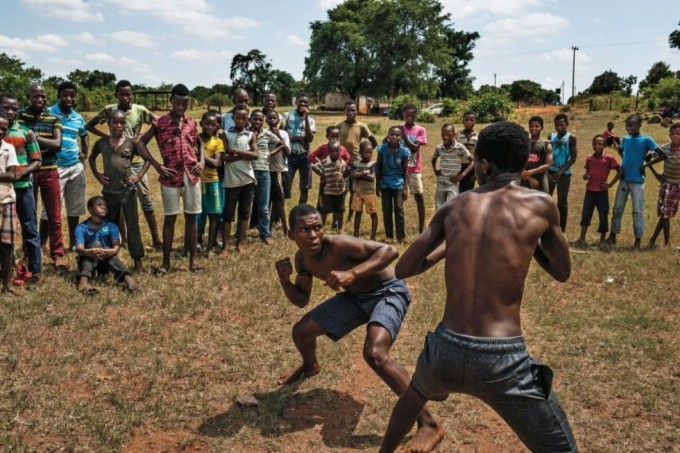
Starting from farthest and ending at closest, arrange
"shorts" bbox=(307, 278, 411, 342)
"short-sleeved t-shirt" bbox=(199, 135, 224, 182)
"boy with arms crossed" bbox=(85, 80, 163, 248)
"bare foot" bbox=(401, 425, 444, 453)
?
"boy with arms crossed" bbox=(85, 80, 163, 248)
"short-sleeved t-shirt" bbox=(199, 135, 224, 182)
"shorts" bbox=(307, 278, 411, 342)
"bare foot" bbox=(401, 425, 444, 453)

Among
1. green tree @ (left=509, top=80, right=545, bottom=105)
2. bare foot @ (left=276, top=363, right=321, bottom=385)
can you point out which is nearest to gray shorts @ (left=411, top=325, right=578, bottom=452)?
bare foot @ (left=276, top=363, right=321, bottom=385)

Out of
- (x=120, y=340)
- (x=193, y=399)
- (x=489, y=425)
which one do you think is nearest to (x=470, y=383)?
(x=489, y=425)

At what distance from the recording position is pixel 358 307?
4148mm

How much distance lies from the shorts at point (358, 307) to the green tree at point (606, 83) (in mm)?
70753

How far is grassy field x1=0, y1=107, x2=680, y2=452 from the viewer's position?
3867 millimetres

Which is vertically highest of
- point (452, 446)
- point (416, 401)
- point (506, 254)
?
point (506, 254)

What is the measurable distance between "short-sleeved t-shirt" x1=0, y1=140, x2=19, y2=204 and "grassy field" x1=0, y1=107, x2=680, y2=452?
0.98 meters

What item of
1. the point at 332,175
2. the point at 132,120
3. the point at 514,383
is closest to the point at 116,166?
the point at 132,120

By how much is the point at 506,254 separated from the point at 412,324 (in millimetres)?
3287

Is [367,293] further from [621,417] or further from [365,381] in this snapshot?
[621,417]

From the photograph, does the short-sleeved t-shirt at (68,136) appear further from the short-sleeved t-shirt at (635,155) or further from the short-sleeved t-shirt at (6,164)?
the short-sleeved t-shirt at (635,155)

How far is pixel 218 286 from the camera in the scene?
6.62m

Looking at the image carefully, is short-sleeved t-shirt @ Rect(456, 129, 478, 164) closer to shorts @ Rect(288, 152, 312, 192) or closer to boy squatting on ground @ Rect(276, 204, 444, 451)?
shorts @ Rect(288, 152, 312, 192)

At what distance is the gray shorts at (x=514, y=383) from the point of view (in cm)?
261
